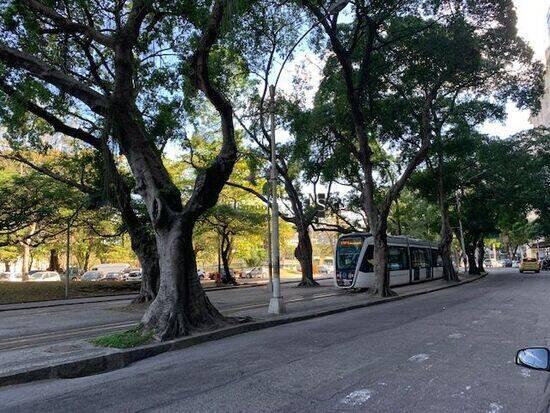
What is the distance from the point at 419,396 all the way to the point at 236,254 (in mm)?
57546

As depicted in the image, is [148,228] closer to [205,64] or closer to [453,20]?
[205,64]

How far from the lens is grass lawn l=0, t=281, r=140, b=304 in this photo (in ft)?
88.8

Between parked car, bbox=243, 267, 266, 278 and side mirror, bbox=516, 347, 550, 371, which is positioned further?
parked car, bbox=243, 267, 266, 278

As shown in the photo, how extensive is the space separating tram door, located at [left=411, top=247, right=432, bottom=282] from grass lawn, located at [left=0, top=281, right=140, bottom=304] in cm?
1883

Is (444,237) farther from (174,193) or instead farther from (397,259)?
(174,193)

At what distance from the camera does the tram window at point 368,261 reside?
2634cm

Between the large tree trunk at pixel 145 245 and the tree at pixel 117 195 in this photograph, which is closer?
the tree at pixel 117 195

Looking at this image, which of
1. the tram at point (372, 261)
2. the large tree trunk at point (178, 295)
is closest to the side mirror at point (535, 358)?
the large tree trunk at point (178, 295)

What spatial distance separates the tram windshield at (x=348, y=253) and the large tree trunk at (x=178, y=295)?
625 inches

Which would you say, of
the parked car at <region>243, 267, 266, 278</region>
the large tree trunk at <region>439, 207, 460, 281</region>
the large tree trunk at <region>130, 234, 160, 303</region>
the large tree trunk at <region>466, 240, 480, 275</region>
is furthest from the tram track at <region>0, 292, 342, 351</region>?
the parked car at <region>243, 267, 266, 278</region>

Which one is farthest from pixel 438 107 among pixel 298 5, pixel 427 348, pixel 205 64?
pixel 427 348

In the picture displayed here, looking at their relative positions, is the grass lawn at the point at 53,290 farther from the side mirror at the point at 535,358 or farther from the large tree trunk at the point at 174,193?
the side mirror at the point at 535,358

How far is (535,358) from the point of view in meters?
2.82

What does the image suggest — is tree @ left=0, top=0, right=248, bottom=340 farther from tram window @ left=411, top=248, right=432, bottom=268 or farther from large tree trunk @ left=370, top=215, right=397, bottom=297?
tram window @ left=411, top=248, right=432, bottom=268
